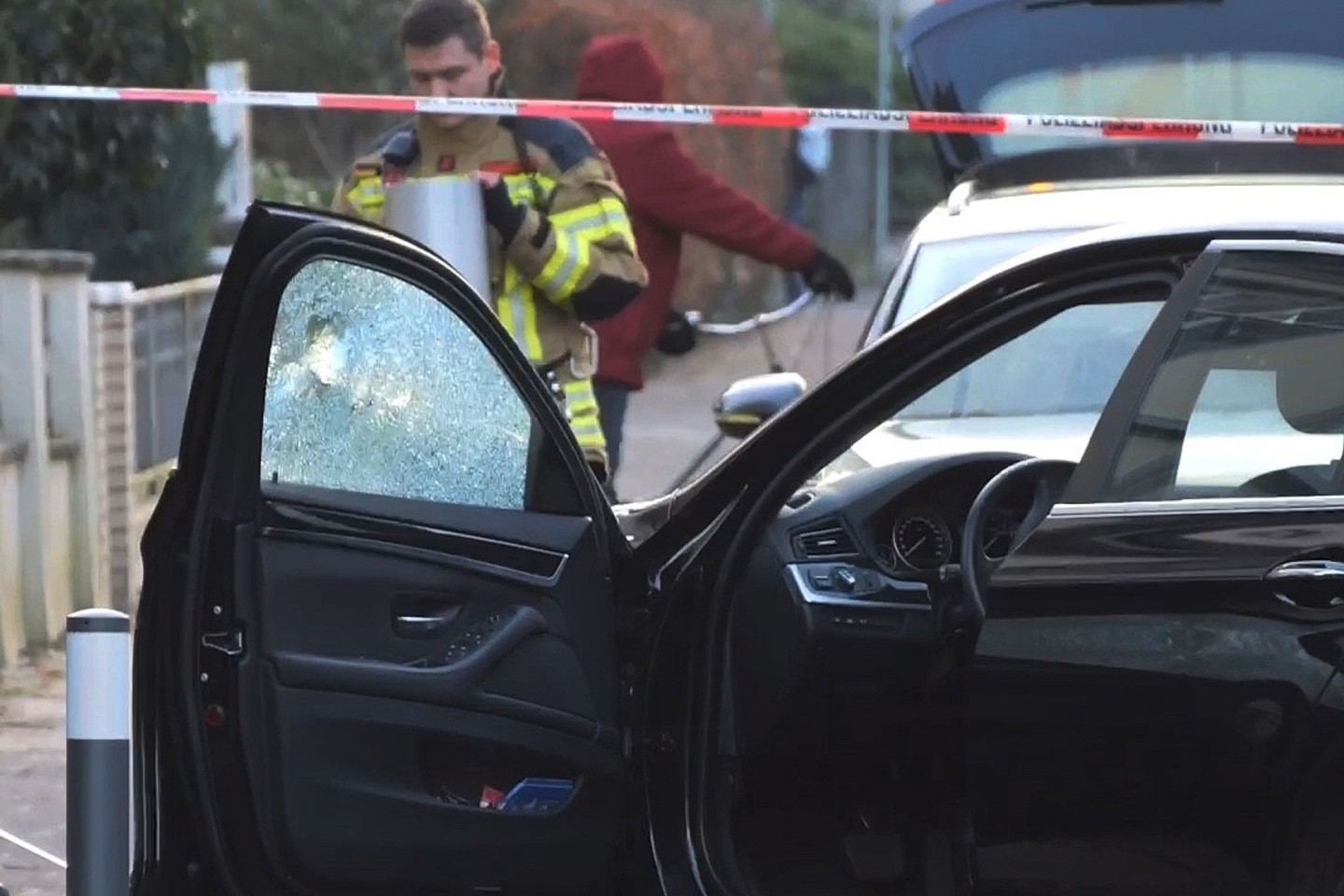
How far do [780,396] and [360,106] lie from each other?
1.41 meters

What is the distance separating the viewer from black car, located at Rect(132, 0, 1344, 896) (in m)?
3.45

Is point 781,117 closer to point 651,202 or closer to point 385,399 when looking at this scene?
point 651,202

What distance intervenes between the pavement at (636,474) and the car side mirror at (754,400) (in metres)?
1.69

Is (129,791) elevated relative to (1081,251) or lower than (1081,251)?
lower

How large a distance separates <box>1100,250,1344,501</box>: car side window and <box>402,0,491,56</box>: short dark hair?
2608mm

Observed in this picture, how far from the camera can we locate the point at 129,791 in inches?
158

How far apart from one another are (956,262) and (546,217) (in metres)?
1.14

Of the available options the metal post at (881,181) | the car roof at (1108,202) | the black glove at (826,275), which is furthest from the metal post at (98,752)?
the metal post at (881,181)

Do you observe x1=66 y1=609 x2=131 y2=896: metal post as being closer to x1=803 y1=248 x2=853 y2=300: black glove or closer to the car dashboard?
the car dashboard

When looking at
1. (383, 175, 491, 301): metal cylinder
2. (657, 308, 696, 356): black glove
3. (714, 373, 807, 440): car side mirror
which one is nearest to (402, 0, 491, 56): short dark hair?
(383, 175, 491, 301): metal cylinder

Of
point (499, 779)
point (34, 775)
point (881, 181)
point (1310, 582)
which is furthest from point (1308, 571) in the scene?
point (881, 181)

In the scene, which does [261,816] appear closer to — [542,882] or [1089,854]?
[542,882]

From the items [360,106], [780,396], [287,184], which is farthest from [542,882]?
[287,184]

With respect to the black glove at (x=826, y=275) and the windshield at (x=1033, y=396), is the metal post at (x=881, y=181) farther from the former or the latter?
the windshield at (x=1033, y=396)
